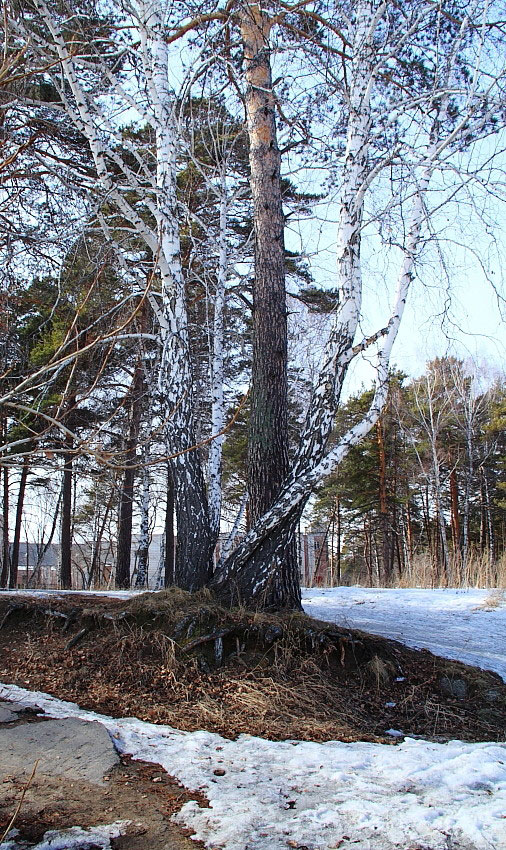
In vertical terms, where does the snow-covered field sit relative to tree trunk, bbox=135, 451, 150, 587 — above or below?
below

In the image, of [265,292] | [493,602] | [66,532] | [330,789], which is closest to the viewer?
[330,789]

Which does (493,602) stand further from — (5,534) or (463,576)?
(5,534)

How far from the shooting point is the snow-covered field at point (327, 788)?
1705mm

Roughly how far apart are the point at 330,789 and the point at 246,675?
1.36 metres

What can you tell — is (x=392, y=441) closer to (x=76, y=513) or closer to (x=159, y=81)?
(x=76, y=513)

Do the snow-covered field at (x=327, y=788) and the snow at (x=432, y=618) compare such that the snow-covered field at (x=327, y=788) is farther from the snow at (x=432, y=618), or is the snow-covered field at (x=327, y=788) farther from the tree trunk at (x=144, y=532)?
the tree trunk at (x=144, y=532)

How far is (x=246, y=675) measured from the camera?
3.35 m

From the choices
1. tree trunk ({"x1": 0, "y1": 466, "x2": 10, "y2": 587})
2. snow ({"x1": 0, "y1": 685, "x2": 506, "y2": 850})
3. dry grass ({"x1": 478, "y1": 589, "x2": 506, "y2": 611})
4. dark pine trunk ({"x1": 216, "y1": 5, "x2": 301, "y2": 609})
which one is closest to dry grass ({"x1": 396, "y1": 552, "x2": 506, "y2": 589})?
dry grass ({"x1": 478, "y1": 589, "x2": 506, "y2": 611})

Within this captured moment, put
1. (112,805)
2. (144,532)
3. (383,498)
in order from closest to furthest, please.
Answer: (112,805)
(144,532)
(383,498)

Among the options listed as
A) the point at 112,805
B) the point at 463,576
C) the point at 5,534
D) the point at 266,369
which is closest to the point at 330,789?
the point at 112,805

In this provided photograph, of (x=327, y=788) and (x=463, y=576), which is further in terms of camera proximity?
(x=463, y=576)

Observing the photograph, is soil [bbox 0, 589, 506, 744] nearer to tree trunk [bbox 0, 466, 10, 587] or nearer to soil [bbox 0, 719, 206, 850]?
soil [bbox 0, 719, 206, 850]

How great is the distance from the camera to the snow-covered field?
1705mm

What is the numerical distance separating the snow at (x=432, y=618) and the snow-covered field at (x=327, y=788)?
5.27 feet
